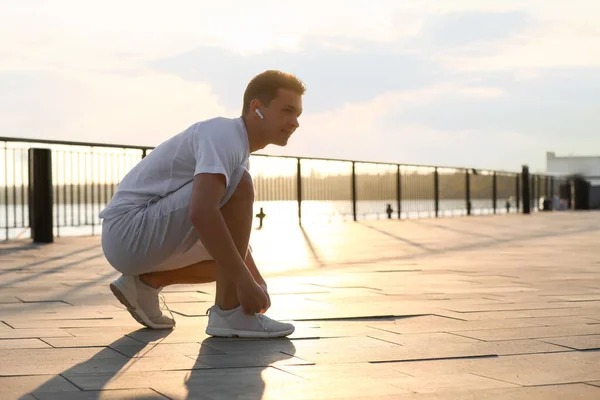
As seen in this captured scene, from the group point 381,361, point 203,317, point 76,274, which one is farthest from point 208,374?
point 76,274

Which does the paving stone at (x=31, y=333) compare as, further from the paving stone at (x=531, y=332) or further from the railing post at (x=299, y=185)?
the railing post at (x=299, y=185)

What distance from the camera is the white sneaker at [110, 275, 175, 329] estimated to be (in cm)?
345

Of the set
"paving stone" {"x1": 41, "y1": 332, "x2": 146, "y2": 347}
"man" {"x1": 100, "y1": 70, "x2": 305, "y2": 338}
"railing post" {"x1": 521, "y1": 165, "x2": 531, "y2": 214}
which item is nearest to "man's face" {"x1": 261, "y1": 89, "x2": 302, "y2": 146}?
"man" {"x1": 100, "y1": 70, "x2": 305, "y2": 338}

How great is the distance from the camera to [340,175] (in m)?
16.5

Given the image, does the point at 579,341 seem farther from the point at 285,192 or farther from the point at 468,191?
the point at 468,191

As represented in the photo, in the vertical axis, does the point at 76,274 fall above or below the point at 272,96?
below

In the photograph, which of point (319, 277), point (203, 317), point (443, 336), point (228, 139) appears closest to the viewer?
point (228, 139)

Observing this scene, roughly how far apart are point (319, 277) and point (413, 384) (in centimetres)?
347

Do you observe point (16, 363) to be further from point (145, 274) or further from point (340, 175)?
point (340, 175)

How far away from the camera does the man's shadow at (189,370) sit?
2346mm

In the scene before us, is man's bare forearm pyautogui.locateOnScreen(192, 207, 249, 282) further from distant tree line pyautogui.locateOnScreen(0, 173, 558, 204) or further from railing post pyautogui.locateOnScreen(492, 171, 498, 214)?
railing post pyautogui.locateOnScreen(492, 171, 498, 214)

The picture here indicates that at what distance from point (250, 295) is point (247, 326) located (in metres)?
0.24

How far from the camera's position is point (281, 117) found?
129 inches

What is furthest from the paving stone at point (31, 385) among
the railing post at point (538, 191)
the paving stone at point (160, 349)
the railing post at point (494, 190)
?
the railing post at point (538, 191)
